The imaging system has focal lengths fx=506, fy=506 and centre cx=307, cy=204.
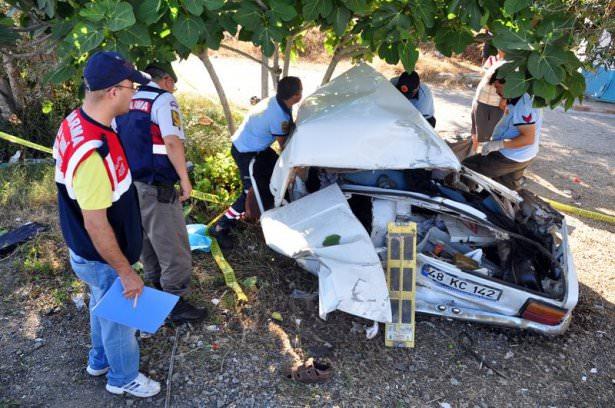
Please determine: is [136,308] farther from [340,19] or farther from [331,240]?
[340,19]

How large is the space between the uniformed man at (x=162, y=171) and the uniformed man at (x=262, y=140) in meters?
0.93

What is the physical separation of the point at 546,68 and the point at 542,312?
5.06ft

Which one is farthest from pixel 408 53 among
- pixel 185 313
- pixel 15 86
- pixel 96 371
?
pixel 15 86

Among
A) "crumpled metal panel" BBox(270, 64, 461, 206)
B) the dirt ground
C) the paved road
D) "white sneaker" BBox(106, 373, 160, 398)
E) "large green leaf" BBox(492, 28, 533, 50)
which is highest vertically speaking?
"large green leaf" BBox(492, 28, 533, 50)

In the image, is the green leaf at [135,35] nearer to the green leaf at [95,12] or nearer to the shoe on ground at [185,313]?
the green leaf at [95,12]

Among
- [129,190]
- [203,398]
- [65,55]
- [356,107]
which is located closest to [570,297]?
[356,107]

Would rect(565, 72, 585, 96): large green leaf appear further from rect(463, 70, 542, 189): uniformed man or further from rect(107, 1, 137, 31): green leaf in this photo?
rect(107, 1, 137, 31): green leaf

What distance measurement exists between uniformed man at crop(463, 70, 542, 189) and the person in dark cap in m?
0.61

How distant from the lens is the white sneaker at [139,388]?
9.93 ft

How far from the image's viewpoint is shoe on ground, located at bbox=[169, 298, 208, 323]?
3.64 meters

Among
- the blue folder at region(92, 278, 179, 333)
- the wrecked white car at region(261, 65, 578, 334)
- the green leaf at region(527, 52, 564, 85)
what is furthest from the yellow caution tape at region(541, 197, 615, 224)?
the blue folder at region(92, 278, 179, 333)

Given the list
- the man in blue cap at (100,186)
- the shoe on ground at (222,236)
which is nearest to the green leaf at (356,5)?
the man in blue cap at (100,186)

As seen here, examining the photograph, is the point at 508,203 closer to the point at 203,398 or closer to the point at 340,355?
the point at 340,355

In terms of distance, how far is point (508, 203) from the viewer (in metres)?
4.01
